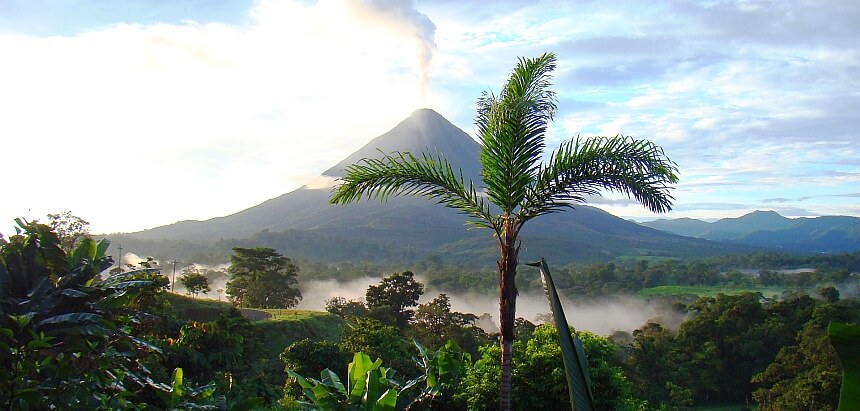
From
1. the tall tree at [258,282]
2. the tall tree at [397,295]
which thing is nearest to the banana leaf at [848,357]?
the tall tree at [397,295]

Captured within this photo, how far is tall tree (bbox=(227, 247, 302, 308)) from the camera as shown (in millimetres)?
44219

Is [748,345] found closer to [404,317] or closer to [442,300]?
[442,300]

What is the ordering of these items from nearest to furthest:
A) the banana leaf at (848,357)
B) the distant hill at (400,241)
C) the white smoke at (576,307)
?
the banana leaf at (848,357)
the white smoke at (576,307)
the distant hill at (400,241)

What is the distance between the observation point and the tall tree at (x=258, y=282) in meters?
44.2

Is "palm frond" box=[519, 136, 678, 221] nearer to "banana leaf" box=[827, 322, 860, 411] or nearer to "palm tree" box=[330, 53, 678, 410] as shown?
"palm tree" box=[330, 53, 678, 410]

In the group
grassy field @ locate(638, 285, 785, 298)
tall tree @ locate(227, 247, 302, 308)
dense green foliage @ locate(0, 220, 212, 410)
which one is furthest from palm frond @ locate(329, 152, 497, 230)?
grassy field @ locate(638, 285, 785, 298)

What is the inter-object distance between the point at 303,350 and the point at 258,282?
29.1 m

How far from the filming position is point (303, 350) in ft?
55.8

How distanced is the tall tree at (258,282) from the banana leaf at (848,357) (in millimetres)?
44902

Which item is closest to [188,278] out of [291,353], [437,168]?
[291,353]

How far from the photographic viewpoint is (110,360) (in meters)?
5.91

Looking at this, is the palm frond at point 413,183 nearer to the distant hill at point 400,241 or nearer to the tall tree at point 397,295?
the tall tree at point 397,295

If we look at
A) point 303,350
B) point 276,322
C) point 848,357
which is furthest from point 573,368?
point 276,322

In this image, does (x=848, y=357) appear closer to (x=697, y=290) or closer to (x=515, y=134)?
(x=515, y=134)
